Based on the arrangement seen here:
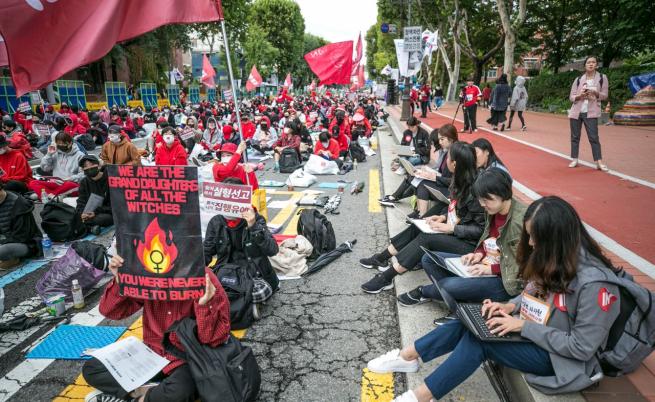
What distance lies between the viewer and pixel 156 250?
7.83 ft

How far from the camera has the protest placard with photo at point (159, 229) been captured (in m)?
2.32

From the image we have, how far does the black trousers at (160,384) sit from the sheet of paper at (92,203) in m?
4.08

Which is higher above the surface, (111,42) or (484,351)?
(111,42)

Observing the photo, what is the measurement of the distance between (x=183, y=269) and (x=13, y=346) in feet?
7.40

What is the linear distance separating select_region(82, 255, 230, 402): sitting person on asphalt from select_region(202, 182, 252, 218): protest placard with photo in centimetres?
98

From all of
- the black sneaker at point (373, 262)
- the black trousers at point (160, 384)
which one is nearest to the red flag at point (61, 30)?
the black trousers at point (160, 384)

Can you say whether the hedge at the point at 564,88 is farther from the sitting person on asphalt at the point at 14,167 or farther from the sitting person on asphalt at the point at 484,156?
the sitting person on asphalt at the point at 14,167

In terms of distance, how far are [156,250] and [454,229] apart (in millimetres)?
2650

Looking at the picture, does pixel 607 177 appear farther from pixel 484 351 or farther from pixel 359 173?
pixel 484 351

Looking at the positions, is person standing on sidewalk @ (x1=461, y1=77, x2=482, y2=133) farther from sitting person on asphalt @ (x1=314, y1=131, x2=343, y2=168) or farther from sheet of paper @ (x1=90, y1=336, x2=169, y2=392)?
sheet of paper @ (x1=90, y1=336, x2=169, y2=392)

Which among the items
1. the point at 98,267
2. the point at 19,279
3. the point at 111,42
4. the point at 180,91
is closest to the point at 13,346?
the point at 98,267

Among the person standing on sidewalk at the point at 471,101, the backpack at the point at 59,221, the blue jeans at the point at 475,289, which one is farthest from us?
the person standing on sidewalk at the point at 471,101

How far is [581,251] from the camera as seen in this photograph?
2.20 m

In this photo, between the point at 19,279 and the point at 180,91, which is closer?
the point at 19,279
